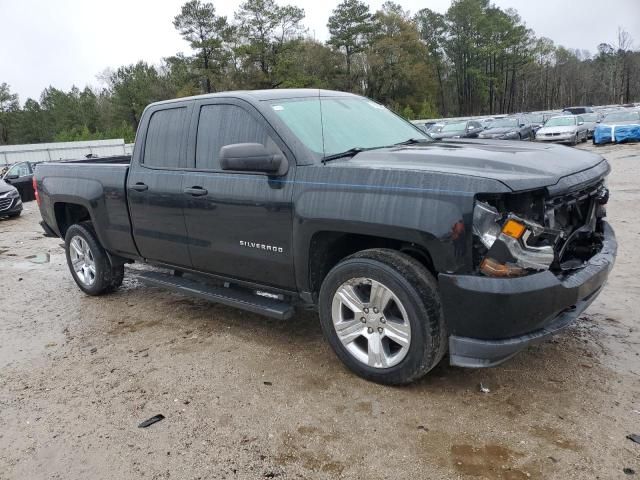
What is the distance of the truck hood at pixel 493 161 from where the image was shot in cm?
292

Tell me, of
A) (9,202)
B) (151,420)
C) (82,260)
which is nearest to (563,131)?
(9,202)

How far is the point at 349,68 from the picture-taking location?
59.8 meters

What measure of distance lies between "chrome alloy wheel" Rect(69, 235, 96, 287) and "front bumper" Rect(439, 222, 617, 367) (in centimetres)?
417

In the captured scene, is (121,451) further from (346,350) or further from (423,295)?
Answer: (423,295)

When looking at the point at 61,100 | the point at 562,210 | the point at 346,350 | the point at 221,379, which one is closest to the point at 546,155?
the point at 562,210

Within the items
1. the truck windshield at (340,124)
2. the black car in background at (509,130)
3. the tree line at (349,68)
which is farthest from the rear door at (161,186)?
the tree line at (349,68)


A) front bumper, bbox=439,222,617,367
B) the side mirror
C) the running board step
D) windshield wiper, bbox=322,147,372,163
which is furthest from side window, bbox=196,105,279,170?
front bumper, bbox=439,222,617,367

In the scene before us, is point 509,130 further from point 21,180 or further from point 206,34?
point 206,34

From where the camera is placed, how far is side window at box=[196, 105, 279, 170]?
Result: 3.90 m

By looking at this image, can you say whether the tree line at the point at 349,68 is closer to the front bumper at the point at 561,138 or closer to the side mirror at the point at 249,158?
the front bumper at the point at 561,138

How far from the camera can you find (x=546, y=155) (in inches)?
132

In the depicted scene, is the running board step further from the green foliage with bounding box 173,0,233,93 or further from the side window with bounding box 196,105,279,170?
the green foliage with bounding box 173,0,233,93

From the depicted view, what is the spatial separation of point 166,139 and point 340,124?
1574 mm

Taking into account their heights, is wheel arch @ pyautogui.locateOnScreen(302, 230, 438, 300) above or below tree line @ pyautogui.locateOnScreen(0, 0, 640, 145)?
below
